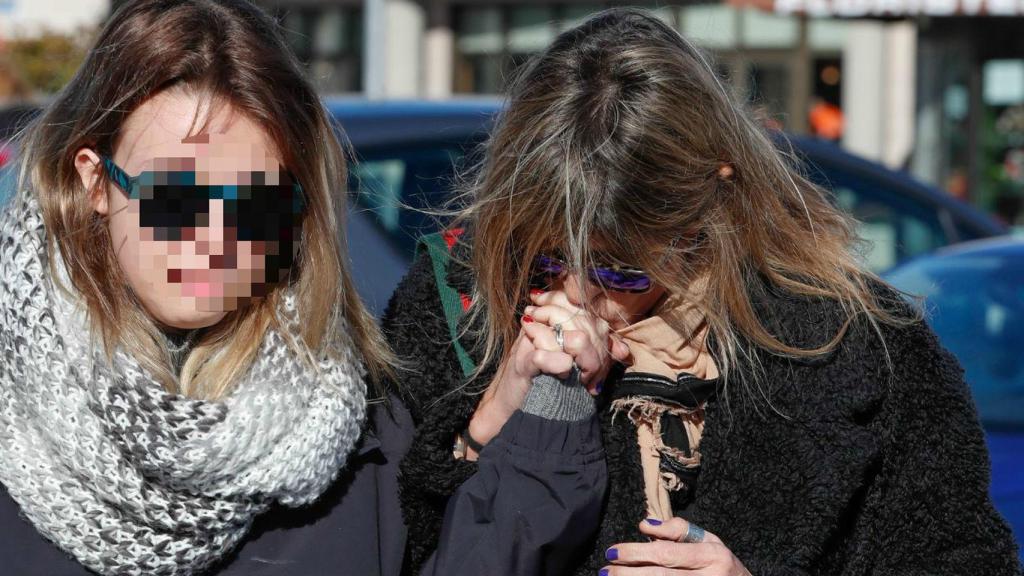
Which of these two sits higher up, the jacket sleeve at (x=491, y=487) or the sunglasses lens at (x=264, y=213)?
the sunglasses lens at (x=264, y=213)

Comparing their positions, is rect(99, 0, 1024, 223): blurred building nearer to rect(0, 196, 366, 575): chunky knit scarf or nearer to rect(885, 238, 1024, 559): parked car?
rect(885, 238, 1024, 559): parked car

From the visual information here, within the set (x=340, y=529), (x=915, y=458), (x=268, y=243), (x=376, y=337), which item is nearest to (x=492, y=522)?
(x=340, y=529)

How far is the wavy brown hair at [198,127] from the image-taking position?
1808 millimetres

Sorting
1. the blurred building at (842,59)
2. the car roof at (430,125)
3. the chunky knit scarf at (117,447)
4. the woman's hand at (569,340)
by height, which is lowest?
the chunky knit scarf at (117,447)

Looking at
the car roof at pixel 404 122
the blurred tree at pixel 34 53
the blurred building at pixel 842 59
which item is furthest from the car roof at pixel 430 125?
the blurred tree at pixel 34 53

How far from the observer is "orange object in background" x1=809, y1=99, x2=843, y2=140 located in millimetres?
13602

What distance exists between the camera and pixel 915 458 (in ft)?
6.05

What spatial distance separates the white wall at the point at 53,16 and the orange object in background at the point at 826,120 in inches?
329

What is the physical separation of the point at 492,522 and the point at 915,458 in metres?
0.66

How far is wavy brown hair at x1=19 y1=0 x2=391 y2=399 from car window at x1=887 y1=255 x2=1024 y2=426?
218 centimetres

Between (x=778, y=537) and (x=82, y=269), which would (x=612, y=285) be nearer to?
(x=778, y=537)

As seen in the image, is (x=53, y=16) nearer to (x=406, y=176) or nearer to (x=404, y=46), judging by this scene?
(x=404, y=46)

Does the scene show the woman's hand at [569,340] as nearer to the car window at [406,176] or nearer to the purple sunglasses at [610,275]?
the purple sunglasses at [610,275]

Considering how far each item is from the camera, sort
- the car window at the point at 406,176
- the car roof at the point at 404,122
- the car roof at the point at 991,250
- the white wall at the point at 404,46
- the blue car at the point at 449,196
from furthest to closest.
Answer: the white wall at the point at 404,46, the car roof at the point at 991,250, the car roof at the point at 404,122, the car window at the point at 406,176, the blue car at the point at 449,196
